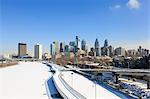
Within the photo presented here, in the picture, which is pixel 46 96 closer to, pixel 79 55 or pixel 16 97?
pixel 16 97

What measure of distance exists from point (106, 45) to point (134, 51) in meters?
8.19

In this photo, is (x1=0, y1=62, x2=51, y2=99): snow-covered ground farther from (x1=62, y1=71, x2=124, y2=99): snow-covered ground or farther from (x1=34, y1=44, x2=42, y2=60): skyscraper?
(x1=34, y1=44, x2=42, y2=60): skyscraper

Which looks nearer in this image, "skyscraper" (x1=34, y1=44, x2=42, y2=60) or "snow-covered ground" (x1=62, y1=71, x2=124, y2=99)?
"snow-covered ground" (x1=62, y1=71, x2=124, y2=99)

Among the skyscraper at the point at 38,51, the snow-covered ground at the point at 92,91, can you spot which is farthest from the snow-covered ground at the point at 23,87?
the skyscraper at the point at 38,51

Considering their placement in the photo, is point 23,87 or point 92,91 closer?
point 92,91

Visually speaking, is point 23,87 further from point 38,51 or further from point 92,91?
point 38,51

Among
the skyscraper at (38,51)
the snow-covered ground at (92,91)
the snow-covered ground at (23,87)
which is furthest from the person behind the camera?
the skyscraper at (38,51)

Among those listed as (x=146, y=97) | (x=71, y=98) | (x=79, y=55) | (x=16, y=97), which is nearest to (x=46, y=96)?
(x=16, y=97)

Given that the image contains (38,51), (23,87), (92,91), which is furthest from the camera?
(38,51)

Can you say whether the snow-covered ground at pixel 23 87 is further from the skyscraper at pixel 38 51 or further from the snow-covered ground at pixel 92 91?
the skyscraper at pixel 38 51

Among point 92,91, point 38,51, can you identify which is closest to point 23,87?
point 92,91

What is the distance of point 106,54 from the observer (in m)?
83.3

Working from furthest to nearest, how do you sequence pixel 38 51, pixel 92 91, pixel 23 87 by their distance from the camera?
pixel 38 51 → pixel 23 87 → pixel 92 91

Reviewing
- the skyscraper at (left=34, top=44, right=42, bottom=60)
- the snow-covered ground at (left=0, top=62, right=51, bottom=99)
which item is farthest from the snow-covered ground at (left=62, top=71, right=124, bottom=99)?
the skyscraper at (left=34, top=44, right=42, bottom=60)
